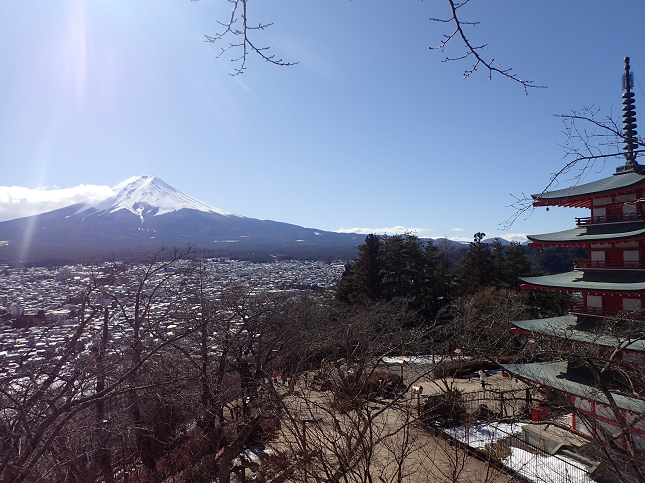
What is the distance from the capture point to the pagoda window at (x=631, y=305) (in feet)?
28.0

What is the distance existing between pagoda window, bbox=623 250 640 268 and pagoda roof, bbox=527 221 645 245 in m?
0.58

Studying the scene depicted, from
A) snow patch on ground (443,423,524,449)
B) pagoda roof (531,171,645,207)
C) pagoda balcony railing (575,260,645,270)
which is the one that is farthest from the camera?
snow patch on ground (443,423,524,449)

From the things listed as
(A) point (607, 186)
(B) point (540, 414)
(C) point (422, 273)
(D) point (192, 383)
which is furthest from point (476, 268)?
(D) point (192, 383)

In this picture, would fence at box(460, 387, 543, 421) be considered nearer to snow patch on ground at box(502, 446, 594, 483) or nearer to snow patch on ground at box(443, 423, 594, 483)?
snow patch on ground at box(443, 423, 594, 483)

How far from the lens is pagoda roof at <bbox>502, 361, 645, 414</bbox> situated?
7.52m

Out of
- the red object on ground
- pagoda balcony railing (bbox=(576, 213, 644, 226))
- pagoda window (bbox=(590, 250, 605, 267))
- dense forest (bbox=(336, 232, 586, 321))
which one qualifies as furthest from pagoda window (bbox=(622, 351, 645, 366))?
dense forest (bbox=(336, 232, 586, 321))

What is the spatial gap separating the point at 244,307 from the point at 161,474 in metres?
4.45

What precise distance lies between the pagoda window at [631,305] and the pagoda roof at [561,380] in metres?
1.79

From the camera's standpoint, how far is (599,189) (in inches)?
349

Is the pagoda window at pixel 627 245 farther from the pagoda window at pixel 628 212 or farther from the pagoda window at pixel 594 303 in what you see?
the pagoda window at pixel 594 303

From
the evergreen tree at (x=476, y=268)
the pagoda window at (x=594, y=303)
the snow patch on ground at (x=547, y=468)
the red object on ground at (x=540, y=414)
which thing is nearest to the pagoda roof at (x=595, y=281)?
the pagoda window at (x=594, y=303)

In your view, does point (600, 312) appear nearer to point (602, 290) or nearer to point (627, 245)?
point (602, 290)

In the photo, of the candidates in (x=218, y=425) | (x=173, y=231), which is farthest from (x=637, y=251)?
(x=173, y=231)

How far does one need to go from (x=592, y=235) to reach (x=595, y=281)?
3.55 feet
